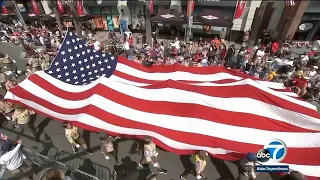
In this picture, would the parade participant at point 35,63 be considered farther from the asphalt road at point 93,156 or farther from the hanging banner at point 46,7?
the hanging banner at point 46,7

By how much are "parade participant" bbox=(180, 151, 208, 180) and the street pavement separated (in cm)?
19

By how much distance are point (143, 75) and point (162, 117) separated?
2.28 metres

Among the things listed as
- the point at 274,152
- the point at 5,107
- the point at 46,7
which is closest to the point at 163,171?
the point at 274,152

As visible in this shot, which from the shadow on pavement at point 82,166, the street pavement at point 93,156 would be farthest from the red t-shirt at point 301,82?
the shadow on pavement at point 82,166

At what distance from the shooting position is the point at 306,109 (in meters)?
6.06

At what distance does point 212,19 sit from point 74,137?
1186 cm

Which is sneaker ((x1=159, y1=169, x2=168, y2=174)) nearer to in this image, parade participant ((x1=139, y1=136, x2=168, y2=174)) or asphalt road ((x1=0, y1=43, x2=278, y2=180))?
parade participant ((x1=139, y1=136, x2=168, y2=174))

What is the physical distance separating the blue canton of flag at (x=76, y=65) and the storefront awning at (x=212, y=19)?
30.2 ft

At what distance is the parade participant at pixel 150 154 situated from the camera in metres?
5.94

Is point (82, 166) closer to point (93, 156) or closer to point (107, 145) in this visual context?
point (93, 156)

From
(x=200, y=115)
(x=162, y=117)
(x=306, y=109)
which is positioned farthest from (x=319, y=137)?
(x=162, y=117)

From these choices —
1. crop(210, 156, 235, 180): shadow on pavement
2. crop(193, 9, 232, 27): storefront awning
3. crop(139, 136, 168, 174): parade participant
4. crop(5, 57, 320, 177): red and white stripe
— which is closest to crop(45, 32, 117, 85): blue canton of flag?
crop(5, 57, 320, 177): red and white stripe

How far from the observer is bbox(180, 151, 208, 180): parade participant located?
225 inches

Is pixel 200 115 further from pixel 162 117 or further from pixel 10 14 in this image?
pixel 10 14
